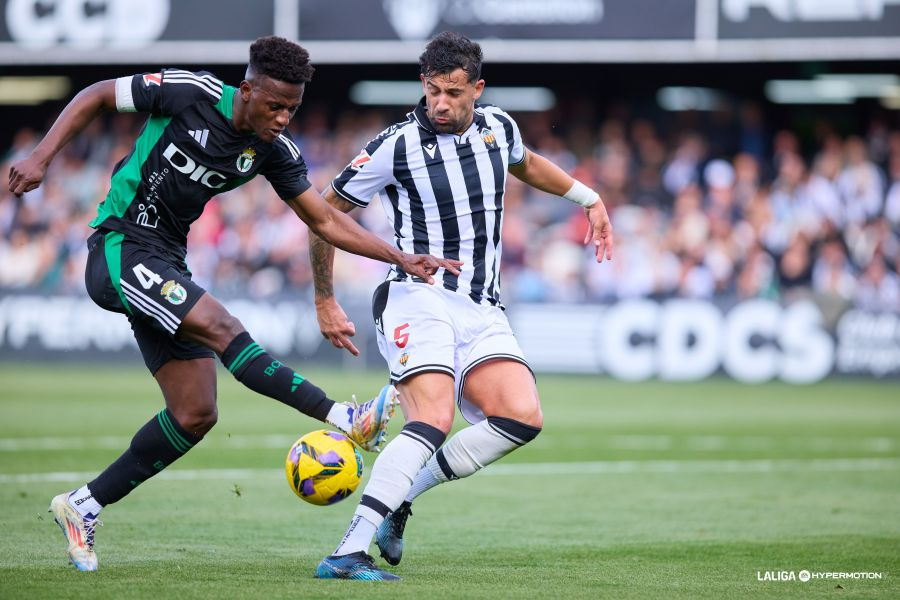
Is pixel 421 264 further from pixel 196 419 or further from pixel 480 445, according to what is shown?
pixel 196 419

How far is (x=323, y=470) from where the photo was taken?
5.59 m

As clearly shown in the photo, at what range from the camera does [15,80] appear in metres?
26.0

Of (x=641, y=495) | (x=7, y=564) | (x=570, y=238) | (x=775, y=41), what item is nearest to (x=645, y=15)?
(x=775, y=41)

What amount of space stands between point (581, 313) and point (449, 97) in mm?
13297

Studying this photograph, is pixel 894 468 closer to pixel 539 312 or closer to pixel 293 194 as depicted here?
pixel 293 194

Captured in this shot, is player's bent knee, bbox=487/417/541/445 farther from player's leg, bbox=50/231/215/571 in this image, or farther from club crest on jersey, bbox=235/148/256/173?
club crest on jersey, bbox=235/148/256/173

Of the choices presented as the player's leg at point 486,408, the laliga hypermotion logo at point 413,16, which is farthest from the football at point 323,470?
the laliga hypermotion logo at point 413,16

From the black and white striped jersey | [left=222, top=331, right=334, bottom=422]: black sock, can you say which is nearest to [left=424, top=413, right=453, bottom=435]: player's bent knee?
[left=222, top=331, right=334, bottom=422]: black sock

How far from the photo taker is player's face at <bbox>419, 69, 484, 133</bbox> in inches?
232

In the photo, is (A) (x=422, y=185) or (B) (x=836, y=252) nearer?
(A) (x=422, y=185)

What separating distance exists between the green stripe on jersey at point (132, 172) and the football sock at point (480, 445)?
6.22 feet

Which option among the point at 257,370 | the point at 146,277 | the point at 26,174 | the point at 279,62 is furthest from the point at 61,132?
the point at 257,370

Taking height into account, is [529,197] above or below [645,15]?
below

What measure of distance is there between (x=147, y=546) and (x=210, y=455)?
4.45 m
